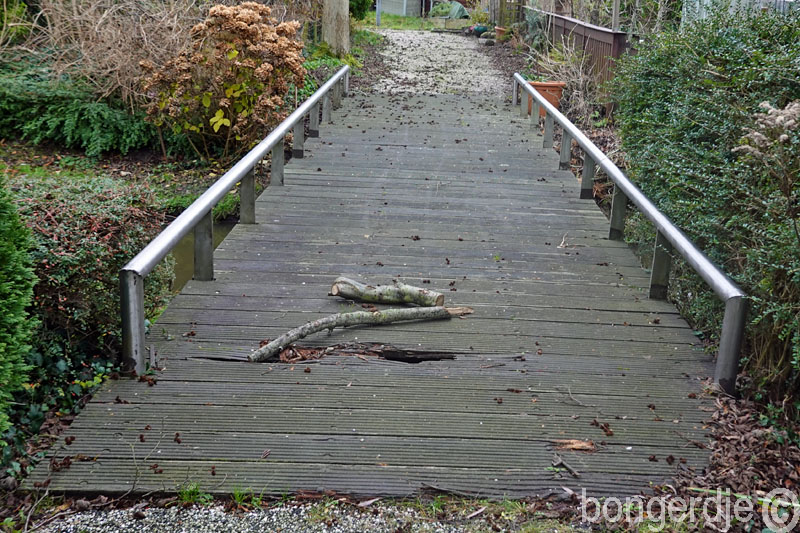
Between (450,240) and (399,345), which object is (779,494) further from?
(450,240)

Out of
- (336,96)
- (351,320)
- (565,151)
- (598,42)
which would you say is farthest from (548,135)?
(351,320)

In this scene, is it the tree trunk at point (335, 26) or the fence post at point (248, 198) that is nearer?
the fence post at point (248, 198)

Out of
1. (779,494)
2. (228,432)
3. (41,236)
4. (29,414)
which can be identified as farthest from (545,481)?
(41,236)

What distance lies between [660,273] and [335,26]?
13219mm

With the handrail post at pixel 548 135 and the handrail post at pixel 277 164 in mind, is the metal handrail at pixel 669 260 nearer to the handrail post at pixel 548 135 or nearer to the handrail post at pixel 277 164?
the handrail post at pixel 548 135

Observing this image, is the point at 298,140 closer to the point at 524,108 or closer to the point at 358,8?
the point at 524,108

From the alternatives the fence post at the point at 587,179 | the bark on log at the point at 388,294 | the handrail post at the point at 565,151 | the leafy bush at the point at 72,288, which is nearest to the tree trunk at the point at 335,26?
the handrail post at the point at 565,151

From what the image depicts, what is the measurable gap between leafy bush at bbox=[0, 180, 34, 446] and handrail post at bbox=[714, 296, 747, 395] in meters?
3.09

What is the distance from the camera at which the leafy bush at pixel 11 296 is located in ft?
10.3

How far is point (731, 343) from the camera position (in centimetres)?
378

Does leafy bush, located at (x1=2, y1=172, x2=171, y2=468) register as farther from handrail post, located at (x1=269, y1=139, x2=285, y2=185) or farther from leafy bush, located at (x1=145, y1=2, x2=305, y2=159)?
leafy bush, located at (x1=145, y1=2, x2=305, y2=159)

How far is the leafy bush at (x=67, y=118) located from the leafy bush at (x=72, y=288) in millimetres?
7434

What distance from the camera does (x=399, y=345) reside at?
14.3 ft

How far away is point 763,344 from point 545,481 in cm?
147
